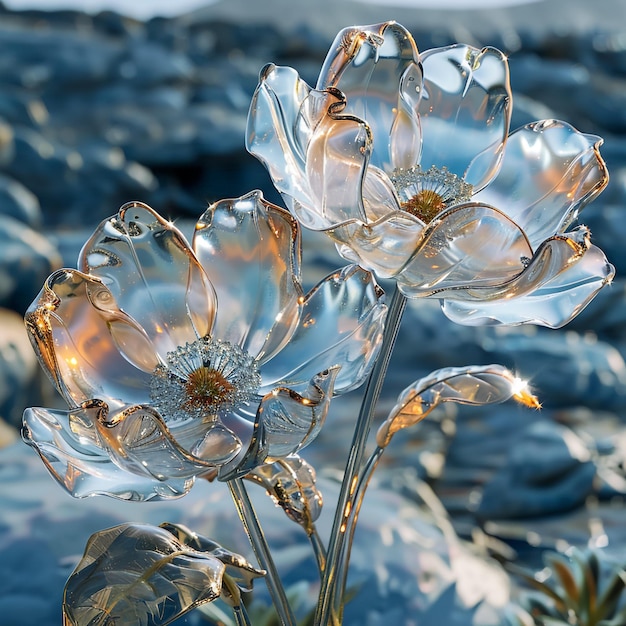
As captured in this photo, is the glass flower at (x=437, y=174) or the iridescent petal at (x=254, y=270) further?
the iridescent petal at (x=254, y=270)

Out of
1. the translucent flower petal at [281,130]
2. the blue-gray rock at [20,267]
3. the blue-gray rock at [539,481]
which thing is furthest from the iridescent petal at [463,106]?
the blue-gray rock at [20,267]

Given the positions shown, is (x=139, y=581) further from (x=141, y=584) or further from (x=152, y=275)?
(x=152, y=275)

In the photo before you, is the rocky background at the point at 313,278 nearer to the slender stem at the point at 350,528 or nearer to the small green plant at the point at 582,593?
the small green plant at the point at 582,593

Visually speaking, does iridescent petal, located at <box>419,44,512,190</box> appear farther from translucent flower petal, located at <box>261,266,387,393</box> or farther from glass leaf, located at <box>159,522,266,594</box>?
glass leaf, located at <box>159,522,266,594</box>

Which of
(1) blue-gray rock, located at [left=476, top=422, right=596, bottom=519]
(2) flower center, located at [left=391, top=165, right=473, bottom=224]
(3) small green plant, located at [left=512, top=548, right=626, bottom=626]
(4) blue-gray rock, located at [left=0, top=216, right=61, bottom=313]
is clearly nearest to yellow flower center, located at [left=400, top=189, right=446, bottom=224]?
(2) flower center, located at [left=391, top=165, right=473, bottom=224]

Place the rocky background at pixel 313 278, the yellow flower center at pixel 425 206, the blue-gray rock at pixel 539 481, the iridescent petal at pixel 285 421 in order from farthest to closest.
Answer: the blue-gray rock at pixel 539 481 < the rocky background at pixel 313 278 < the yellow flower center at pixel 425 206 < the iridescent petal at pixel 285 421

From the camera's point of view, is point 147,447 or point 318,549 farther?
point 318,549

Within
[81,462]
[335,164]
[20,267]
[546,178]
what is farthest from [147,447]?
[20,267]
